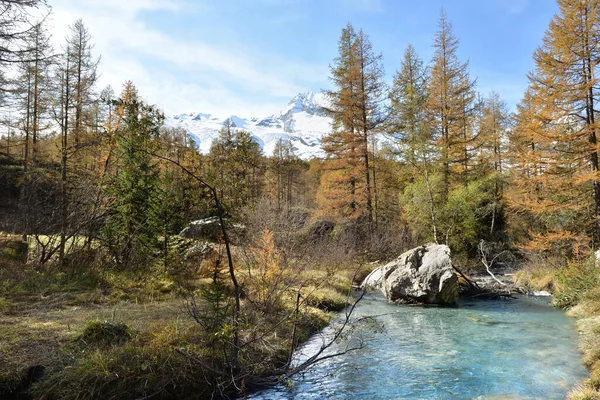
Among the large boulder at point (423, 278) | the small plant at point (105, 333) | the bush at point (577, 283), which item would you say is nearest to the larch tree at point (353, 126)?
the large boulder at point (423, 278)

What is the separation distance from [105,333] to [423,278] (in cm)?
894

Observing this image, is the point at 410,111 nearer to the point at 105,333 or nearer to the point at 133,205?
the point at 133,205

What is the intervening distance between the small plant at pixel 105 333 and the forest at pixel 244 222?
0.03 meters

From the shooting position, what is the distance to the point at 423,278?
37.2 feet

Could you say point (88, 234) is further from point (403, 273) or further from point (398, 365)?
point (403, 273)

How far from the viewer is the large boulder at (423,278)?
11086 millimetres

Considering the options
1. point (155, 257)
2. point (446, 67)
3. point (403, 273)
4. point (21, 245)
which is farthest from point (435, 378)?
point (446, 67)

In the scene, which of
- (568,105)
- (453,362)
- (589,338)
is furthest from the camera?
(568,105)

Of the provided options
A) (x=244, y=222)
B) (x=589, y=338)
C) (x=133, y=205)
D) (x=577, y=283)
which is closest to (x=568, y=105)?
(x=577, y=283)

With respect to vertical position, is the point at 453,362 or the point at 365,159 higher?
the point at 365,159

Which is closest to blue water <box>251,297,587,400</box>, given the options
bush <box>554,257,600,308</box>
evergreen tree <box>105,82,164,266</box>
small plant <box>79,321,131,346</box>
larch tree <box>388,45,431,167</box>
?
bush <box>554,257,600,308</box>

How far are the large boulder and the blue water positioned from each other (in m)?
1.57

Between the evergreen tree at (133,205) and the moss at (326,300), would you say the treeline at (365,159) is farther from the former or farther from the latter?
the moss at (326,300)

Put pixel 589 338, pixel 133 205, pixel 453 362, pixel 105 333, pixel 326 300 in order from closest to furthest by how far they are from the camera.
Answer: pixel 105 333 → pixel 453 362 → pixel 589 338 → pixel 133 205 → pixel 326 300
